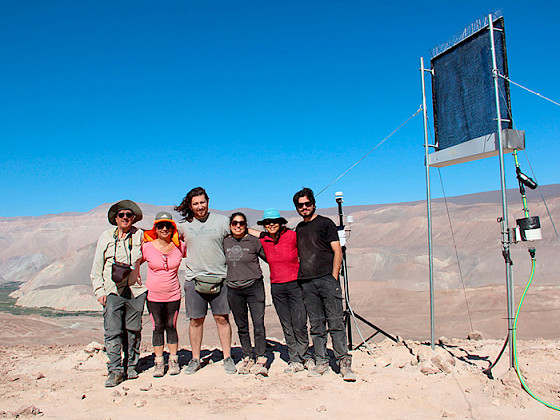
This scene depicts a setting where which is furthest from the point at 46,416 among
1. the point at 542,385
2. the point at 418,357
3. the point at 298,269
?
the point at 542,385

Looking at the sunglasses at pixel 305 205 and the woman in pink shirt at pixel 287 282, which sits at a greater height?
the sunglasses at pixel 305 205

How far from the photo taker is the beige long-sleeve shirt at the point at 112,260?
14.8 feet

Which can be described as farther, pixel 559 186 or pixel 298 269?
pixel 559 186

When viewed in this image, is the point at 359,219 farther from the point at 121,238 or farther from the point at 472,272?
the point at 121,238

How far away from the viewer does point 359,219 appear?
174 feet

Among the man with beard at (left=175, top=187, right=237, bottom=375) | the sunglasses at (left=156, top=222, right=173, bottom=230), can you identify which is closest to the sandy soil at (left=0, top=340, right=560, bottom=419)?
the man with beard at (left=175, top=187, right=237, bottom=375)

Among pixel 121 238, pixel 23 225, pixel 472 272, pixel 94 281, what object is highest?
pixel 23 225

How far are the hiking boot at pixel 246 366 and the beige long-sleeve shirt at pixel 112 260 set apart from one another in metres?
1.34

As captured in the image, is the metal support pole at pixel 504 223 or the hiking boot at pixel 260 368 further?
the hiking boot at pixel 260 368

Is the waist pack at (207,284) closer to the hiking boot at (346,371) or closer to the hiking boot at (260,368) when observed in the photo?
the hiking boot at (260,368)

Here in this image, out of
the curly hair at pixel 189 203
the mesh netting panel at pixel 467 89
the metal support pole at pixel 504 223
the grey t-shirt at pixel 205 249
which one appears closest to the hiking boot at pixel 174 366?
the grey t-shirt at pixel 205 249

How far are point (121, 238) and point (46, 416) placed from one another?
174cm

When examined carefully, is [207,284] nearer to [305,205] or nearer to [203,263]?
[203,263]

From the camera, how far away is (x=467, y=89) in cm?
492
